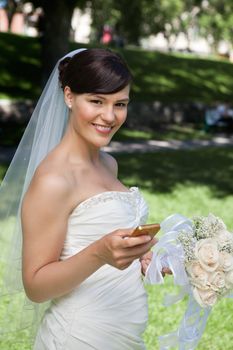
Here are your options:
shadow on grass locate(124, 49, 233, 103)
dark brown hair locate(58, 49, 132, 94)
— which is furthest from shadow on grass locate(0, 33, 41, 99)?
dark brown hair locate(58, 49, 132, 94)

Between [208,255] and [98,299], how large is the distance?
467mm

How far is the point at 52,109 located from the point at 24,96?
18195mm

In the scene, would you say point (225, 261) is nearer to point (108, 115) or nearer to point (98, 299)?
point (98, 299)

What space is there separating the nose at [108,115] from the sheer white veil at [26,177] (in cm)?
54

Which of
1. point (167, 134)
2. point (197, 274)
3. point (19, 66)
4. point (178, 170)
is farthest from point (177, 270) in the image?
point (19, 66)

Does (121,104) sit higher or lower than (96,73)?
lower

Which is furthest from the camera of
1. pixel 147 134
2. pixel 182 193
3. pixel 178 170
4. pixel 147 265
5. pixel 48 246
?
pixel 147 134

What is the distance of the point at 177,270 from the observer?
109 inches

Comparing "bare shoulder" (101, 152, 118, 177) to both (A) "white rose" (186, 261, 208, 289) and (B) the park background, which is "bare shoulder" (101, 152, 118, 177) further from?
(B) the park background

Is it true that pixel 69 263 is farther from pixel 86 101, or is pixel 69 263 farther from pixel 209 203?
pixel 209 203

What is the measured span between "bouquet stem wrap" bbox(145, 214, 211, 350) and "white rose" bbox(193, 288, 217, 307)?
3.3 inches

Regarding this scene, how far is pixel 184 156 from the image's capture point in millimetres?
16141

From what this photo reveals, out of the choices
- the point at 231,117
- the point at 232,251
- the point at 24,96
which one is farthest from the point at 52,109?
the point at 231,117

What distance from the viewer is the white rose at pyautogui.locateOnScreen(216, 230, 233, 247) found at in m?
2.74
